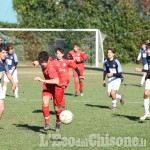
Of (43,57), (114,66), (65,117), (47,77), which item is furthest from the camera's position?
(114,66)

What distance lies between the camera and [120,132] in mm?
7688

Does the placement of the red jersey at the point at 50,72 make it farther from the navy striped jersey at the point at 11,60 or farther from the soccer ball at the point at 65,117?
the navy striped jersey at the point at 11,60

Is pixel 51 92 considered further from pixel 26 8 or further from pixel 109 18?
pixel 26 8

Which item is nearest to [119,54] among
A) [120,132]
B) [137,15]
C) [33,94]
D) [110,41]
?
[110,41]

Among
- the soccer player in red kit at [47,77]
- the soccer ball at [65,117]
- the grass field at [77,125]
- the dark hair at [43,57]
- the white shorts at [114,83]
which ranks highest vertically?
the dark hair at [43,57]

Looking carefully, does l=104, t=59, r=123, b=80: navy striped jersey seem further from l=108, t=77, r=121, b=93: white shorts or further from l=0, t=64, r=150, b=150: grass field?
l=0, t=64, r=150, b=150: grass field

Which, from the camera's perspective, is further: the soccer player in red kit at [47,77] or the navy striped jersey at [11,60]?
the navy striped jersey at [11,60]

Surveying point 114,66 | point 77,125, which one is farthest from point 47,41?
point 77,125

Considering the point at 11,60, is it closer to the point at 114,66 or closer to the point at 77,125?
the point at 114,66

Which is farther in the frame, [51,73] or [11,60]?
[11,60]

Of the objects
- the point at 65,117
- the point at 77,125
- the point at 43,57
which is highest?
the point at 43,57

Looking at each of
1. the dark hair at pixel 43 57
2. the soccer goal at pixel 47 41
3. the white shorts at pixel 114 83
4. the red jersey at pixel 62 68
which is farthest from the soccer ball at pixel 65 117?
the soccer goal at pixel 47 41

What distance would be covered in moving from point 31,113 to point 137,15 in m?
25.9

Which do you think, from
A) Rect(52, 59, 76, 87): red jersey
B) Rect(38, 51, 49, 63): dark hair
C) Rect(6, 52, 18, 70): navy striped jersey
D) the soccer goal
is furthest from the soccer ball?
the soccer goal
